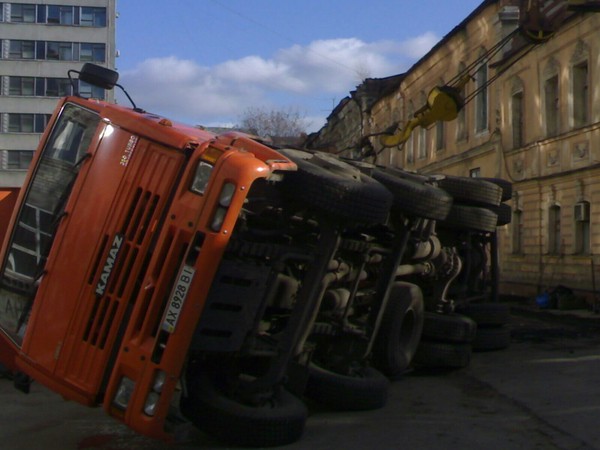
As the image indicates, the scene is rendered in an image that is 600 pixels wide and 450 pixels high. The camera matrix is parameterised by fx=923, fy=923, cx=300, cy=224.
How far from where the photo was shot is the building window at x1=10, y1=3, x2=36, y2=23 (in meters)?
70.1

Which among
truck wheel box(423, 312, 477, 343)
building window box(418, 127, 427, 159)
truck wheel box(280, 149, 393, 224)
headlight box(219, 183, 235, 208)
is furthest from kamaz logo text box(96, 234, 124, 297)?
building window box(418, 127, 427, 159)

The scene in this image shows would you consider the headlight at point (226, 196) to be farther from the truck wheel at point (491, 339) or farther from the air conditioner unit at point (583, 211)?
the air conditioner unit at point (583, 211)

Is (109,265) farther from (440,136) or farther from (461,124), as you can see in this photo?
(440,136)

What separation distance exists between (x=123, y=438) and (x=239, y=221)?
6.58ft

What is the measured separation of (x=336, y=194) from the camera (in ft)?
23.0

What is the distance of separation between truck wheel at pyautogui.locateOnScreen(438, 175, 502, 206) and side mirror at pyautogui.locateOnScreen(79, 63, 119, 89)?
463 centimetres

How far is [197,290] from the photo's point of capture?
6.20m

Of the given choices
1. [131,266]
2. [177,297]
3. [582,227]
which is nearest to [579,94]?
[582,227]

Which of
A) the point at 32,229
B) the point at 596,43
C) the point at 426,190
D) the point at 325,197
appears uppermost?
the point at 596,43

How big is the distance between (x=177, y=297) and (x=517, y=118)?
25.1m

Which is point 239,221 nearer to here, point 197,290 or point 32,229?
point 197,290

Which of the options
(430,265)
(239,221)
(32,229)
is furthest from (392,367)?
(32,229)

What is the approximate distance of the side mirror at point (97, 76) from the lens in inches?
310

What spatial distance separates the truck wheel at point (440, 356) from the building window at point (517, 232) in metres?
19.4
